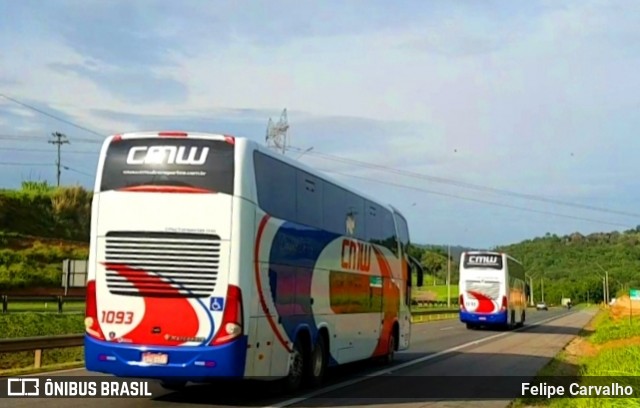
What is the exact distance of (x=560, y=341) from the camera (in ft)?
110

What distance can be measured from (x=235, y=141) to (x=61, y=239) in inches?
2350

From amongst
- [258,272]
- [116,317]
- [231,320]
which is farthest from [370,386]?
[116,317]

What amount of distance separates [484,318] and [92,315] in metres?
31.0

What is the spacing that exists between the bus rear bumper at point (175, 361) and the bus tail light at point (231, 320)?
0.09 m

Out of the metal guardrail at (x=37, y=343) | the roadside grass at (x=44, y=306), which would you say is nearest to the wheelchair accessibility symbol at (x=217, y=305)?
the metal guardrail at (x=37, y=343)

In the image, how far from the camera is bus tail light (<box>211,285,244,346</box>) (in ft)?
38.9

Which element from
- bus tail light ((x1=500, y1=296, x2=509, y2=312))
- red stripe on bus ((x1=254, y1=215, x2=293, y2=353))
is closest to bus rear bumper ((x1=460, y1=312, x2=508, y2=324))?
bus tail light ((x1=500, y1=296, x2=509, y2=312))

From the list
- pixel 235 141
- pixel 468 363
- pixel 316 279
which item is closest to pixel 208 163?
pixel 235 141

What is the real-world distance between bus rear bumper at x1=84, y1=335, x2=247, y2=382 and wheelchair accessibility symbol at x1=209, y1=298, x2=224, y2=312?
49cm

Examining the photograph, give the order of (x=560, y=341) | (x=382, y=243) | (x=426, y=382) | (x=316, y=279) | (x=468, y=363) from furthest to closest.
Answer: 1. (x=560, y=341)
2. (x=468, y=363)
3. (x=382, y=243)
4. (x=426, y=382)
5. (x=316, y=279)

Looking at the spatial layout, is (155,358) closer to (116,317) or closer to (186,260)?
(116,317)

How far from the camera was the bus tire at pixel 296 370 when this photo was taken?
14.0 m

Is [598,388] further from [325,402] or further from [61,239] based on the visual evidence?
[61,239]

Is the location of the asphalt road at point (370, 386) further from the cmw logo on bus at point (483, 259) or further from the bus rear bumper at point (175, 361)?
the cmw logo on bus at point (483, 259)
